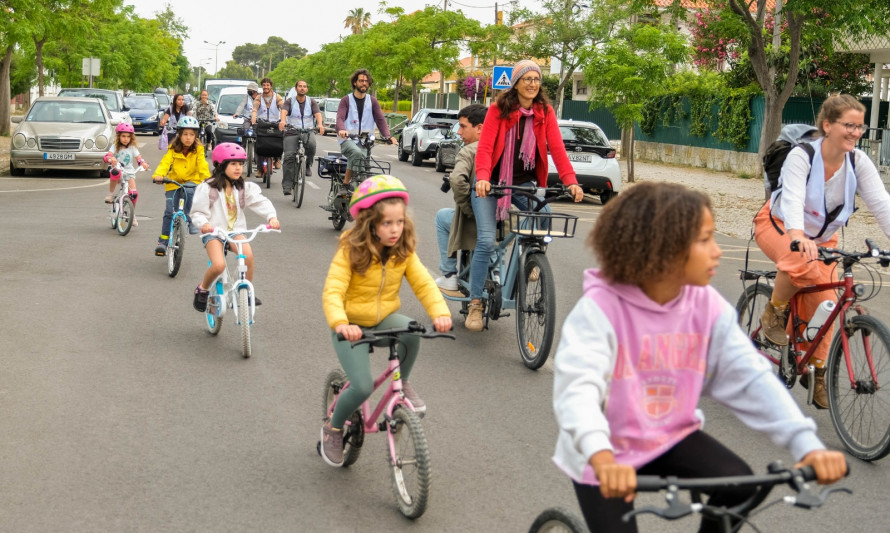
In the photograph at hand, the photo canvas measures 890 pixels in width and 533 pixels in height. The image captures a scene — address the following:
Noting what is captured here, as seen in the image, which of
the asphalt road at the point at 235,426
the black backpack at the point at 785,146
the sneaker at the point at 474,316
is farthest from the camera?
the sneaker at the point at 474,316

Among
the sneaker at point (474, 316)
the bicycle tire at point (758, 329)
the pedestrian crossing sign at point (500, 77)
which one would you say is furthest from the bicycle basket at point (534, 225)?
the pedestrian crossing sign at point (500, 77)

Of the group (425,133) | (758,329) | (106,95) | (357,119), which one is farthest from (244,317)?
(106,95)

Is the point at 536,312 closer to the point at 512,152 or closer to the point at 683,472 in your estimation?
the point at 512,152

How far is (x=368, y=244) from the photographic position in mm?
4812

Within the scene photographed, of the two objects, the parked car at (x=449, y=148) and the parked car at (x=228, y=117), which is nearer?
the parked car at (x=228, y=117)

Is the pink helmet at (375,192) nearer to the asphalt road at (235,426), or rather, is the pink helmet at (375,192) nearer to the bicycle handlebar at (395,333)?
the bicycle handlebar at (395,333)

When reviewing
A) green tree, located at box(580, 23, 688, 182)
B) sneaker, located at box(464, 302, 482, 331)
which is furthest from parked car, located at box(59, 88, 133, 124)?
sneaker, located at box(464, 302, 482, 331)

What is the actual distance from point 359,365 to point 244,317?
280 cm

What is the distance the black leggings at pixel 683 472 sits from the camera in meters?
2.86

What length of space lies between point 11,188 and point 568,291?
12644 millimetres

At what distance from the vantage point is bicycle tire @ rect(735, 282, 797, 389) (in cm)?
619

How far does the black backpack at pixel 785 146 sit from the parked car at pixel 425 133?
78.1 feet

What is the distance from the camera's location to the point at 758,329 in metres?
6.56

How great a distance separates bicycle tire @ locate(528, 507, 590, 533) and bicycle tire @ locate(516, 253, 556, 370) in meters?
3.68
